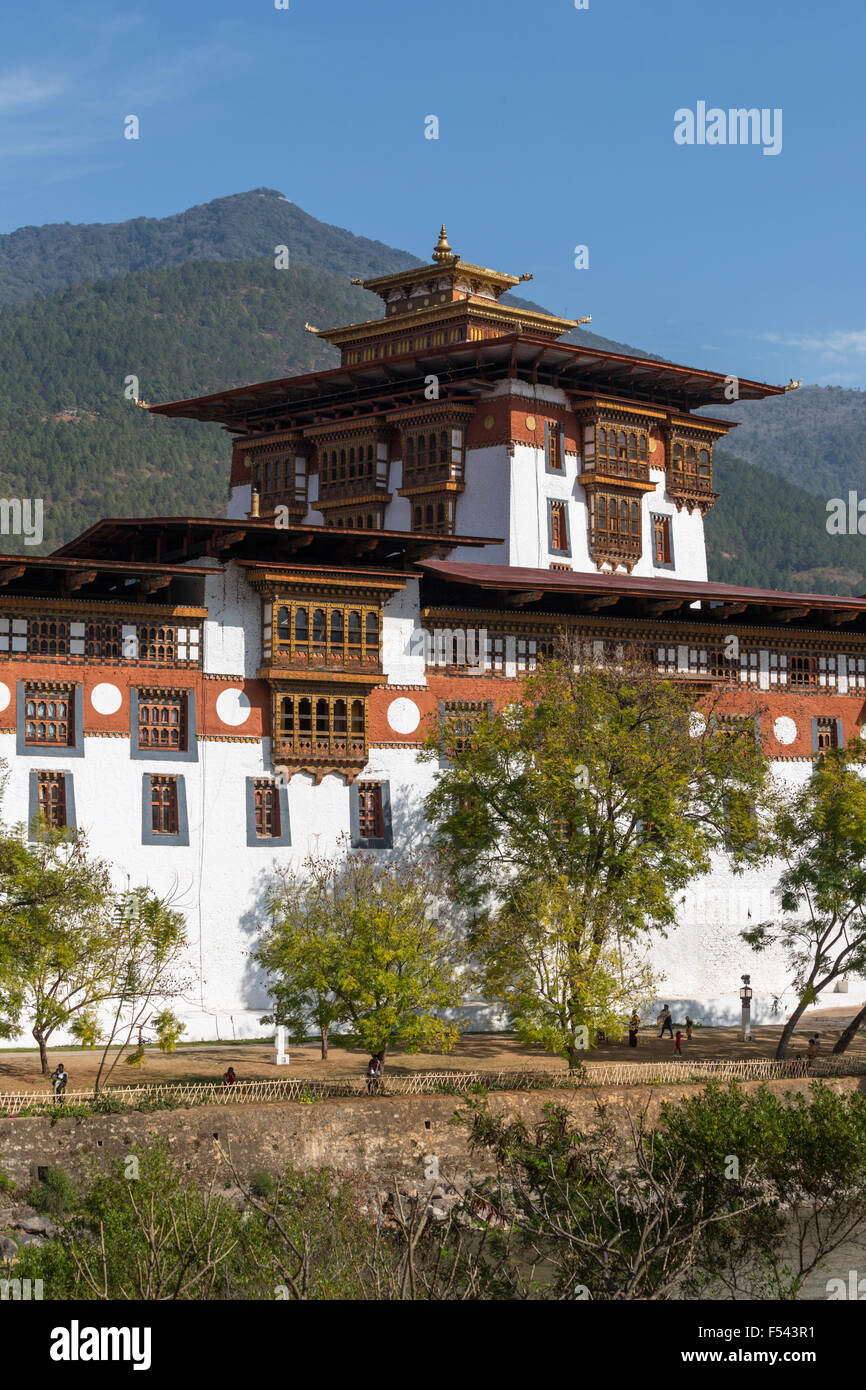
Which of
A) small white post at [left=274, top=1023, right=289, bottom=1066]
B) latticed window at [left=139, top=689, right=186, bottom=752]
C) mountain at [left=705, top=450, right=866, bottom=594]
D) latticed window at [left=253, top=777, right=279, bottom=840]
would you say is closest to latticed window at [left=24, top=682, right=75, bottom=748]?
latticed window at [left=139, top=689, right=186, bottom=752]

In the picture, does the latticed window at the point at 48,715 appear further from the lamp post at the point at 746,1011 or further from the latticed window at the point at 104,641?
the lamp post at the point at 746,1011

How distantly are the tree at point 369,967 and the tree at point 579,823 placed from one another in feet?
6.78

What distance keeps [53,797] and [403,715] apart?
1025cm

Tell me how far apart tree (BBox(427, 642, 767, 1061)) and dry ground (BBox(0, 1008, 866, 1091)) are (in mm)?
1408

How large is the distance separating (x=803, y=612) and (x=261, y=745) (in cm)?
1842

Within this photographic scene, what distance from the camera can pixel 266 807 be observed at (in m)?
48.6

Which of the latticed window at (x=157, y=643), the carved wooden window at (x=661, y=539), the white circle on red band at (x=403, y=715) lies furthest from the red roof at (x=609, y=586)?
the carved wooden window at (x=661, y=539)

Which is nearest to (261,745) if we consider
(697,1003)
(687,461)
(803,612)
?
(697,1003)

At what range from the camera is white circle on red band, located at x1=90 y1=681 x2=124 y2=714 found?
46281 mm

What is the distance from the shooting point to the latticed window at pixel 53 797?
4506cm
